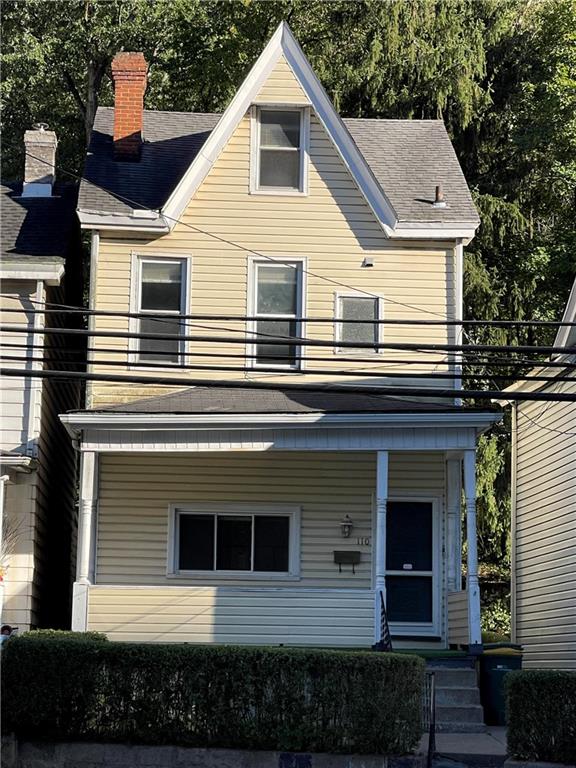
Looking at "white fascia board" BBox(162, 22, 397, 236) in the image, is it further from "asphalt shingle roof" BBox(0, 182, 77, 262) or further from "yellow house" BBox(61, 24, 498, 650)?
"asphalt shingle roof" BBox(0, 182, 77, 262)

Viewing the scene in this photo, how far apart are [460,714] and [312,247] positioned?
767cm

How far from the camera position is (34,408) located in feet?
59.7

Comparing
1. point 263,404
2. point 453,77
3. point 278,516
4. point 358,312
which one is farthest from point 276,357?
point 453,77

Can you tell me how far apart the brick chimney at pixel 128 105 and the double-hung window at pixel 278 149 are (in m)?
2.44

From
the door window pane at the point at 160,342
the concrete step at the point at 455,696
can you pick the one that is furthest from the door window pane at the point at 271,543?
the concrete step at the point at 455,696

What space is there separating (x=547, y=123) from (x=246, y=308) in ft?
32.7

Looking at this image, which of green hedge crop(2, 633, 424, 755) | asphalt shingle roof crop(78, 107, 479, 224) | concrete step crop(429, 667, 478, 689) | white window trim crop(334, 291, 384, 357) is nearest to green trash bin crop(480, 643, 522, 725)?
concrete step crop(429, 667, 478, 689)

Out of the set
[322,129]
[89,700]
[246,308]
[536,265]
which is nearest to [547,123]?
[536,265]

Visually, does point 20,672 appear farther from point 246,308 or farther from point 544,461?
point 544,461

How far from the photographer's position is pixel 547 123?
25641 mm

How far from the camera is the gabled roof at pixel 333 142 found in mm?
18891

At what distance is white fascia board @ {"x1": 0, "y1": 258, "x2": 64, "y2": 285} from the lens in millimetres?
18203

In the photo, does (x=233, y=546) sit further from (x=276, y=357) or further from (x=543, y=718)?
(x=543, y=718)

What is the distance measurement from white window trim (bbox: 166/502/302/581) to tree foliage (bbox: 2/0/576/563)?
23.9 feet
